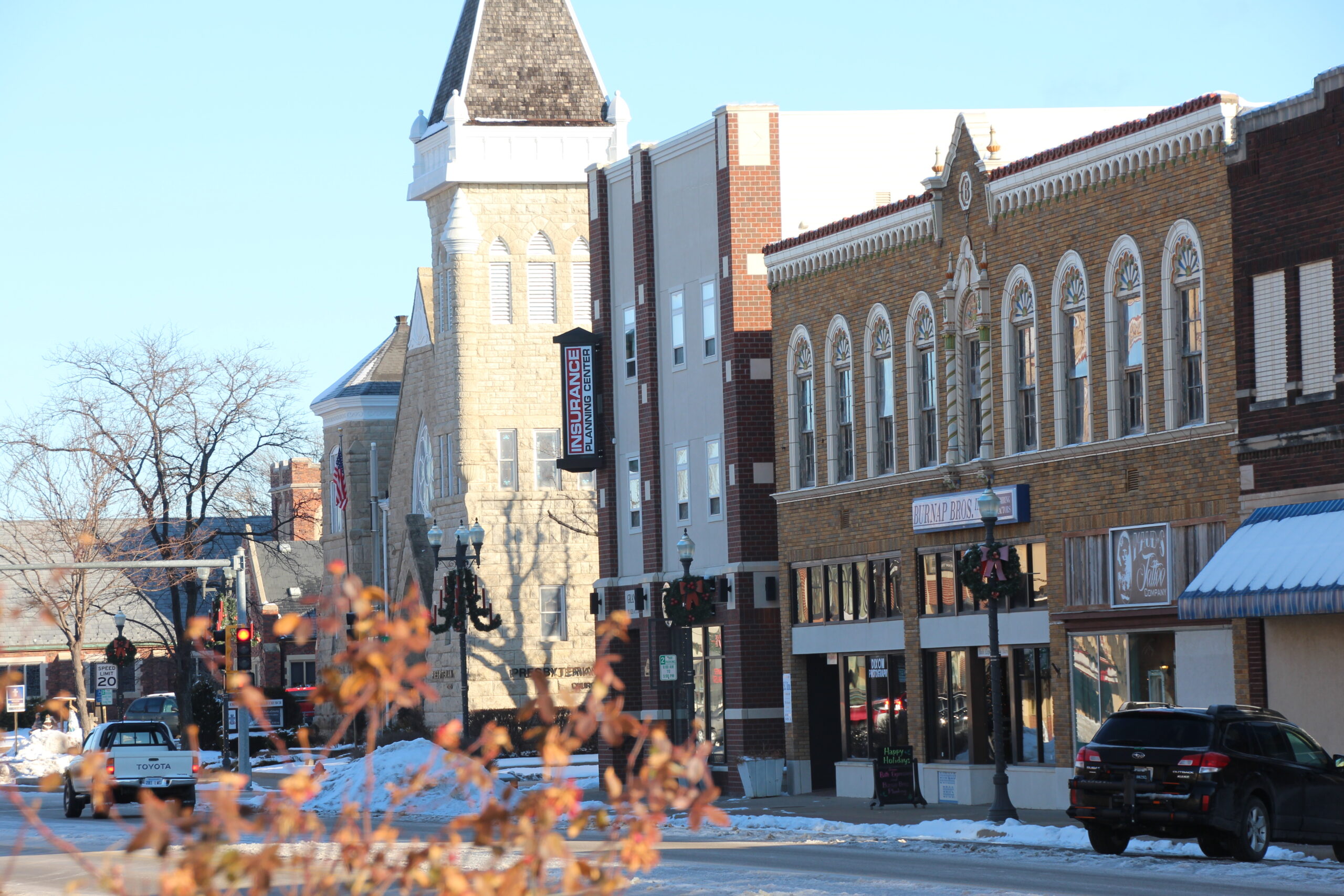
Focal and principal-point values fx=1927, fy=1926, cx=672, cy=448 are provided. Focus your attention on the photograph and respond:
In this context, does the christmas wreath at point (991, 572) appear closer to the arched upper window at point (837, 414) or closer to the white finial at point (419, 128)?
the arched upper window at point (837, 414)

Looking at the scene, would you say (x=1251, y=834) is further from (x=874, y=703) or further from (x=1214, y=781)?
(x=874, y=703)

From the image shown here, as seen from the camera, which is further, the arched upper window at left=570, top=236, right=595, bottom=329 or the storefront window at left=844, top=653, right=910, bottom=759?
the arched upper window at left=570, top=236, right=595, bottom=329

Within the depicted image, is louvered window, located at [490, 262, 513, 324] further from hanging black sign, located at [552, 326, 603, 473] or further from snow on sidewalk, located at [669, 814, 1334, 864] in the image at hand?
snow on sidewalk, located at [669, 814, 1334, 864]

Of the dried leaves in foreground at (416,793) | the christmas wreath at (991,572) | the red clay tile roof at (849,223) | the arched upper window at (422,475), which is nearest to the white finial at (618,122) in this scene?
the arched upper window at (422,475)

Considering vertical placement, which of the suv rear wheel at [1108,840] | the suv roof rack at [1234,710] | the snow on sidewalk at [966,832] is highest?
the suv roof rack at [1234,710]

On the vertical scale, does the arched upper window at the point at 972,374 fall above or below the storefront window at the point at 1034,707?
above

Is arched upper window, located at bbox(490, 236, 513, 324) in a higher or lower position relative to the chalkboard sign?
higher

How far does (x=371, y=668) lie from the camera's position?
5.18 meters

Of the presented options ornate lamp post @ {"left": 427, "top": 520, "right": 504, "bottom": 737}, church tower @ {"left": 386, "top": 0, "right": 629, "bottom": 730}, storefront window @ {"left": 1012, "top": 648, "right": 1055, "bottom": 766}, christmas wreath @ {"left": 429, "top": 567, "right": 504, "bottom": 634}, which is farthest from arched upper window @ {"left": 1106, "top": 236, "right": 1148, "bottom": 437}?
church tower @ {"left": 386, "top": 0, "right": 629, "bottom": 730}

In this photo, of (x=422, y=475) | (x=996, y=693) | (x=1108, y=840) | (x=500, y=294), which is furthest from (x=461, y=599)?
(x=1108, y=840)

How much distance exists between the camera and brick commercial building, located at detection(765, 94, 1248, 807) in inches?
1069

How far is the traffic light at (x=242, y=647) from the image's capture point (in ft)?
129

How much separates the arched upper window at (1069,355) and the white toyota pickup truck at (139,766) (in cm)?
1596

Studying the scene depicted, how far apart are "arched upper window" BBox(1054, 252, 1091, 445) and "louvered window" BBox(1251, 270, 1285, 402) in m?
3.76
